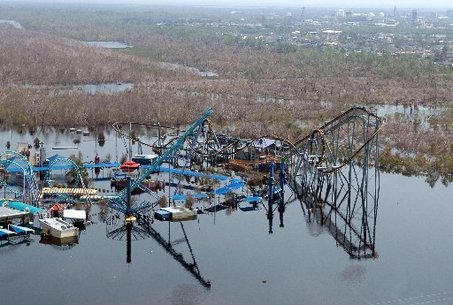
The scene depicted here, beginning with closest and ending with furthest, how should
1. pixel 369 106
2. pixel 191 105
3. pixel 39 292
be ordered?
pixel 39 292
pixel 191 105
pixel 369 106

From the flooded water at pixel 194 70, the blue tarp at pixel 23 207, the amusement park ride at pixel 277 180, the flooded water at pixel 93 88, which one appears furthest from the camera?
the flooded water at pixel 194 70

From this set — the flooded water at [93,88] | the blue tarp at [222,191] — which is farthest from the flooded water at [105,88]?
the blue tarp at [222,191]

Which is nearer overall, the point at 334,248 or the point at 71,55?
the point at 334,248

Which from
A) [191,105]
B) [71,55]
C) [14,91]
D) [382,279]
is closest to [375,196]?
[382,279]

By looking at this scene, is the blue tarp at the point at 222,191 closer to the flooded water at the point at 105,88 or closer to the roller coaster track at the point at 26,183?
the roller coaster track at the point at 26,183

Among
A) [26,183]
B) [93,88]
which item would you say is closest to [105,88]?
[93,88]

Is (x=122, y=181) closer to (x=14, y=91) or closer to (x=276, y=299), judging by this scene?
(x=276, y=299)
